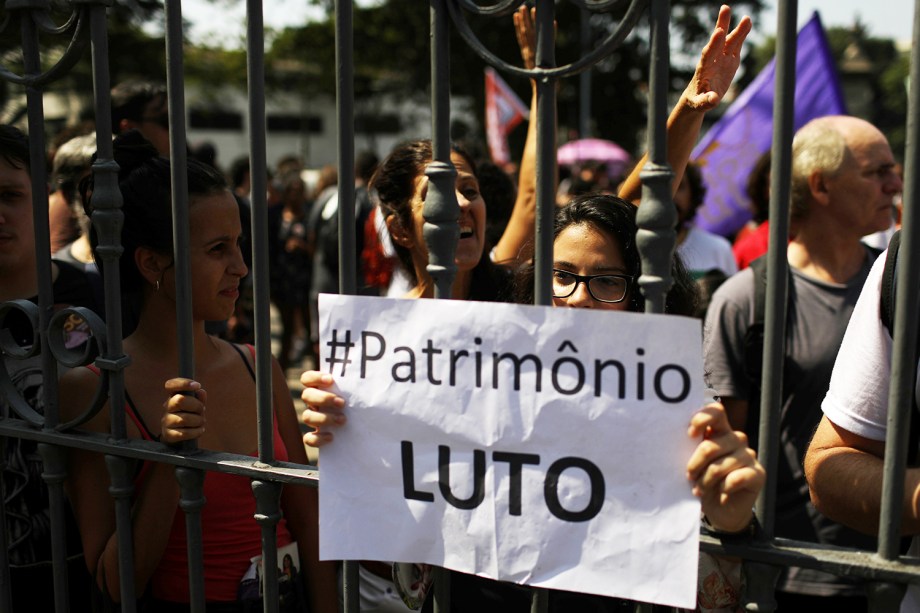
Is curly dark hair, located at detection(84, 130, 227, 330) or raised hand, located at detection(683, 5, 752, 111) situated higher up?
raised hand, located at detection(683, 5, 752, 111)

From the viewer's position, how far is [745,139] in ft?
17.1

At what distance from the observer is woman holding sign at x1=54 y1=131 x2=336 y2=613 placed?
1.75m

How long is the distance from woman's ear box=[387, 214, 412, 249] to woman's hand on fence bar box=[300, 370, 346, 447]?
1379 millimetres

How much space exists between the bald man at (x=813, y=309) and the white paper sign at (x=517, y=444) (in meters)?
1.44

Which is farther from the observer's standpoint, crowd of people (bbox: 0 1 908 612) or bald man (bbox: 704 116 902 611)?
bald man (bbox: 704 116 902 611)

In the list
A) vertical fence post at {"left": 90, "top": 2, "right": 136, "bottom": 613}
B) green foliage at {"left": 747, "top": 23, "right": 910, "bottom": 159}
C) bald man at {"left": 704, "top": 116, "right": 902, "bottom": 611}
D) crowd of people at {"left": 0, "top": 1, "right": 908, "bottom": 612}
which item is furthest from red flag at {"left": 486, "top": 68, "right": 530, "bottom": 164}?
green foliage at {"left": 747, "top": 23, "right": 910, "bottom": 159}

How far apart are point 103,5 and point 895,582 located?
4.94 ft

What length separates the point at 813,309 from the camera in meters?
2.78

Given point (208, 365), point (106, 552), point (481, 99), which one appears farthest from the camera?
point (481, 99)

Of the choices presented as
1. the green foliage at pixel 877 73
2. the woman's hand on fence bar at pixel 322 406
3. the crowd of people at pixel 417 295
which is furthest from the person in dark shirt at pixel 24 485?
the green foliage at pixel 877 73

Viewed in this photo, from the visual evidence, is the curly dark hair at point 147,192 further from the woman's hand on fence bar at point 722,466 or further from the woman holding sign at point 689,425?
the woman's hand on fence bar at point 722,466

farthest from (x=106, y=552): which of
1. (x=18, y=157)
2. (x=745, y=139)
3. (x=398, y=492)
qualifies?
(x=745, y=139)

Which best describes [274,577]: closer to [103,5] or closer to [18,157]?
[103,5]

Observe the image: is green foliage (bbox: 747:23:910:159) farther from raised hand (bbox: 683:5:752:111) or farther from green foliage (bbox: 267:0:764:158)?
raised hand (bbox: 683:5:752:111)
